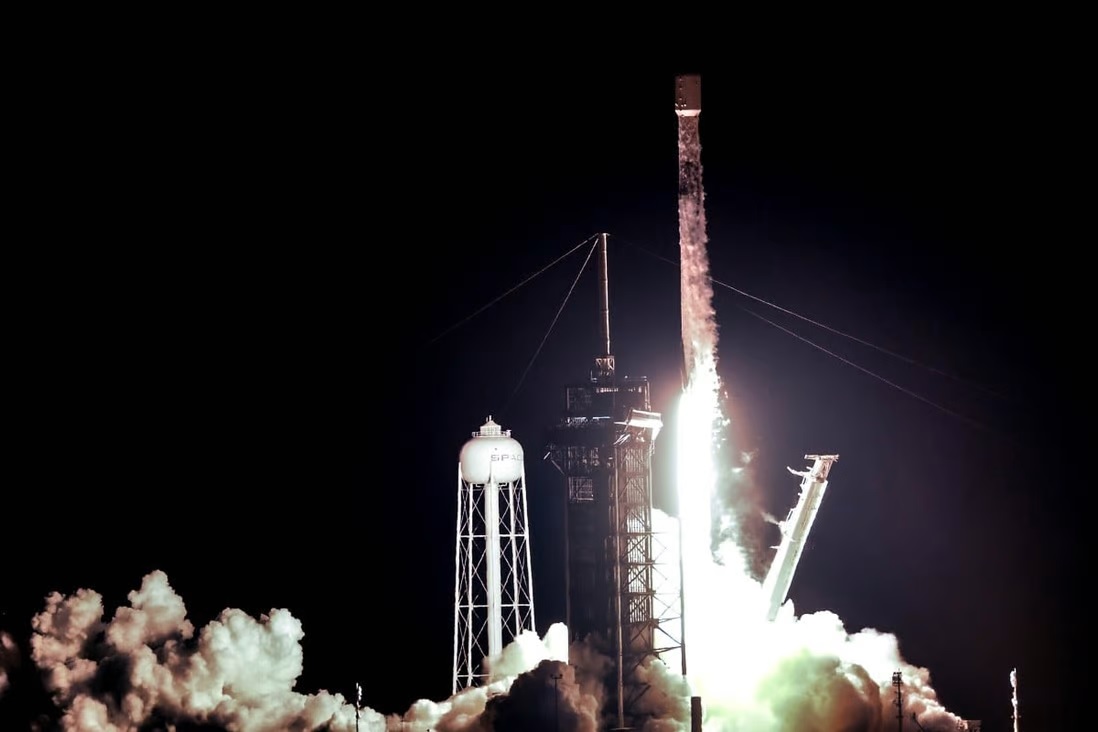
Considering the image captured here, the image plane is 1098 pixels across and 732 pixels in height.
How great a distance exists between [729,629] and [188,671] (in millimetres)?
11661

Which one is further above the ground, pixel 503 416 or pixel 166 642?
pixel 503 416

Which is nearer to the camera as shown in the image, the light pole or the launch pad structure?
the light pole

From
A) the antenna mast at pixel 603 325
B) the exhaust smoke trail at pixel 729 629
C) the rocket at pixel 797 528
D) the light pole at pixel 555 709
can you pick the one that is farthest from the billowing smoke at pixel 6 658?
the rocket at pixel 797 528

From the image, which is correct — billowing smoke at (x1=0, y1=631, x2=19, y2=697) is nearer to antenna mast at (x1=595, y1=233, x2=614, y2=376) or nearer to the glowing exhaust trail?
antenna mast at (x1=595, y1=233, x2=614, y2=376)

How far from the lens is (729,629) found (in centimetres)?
4066

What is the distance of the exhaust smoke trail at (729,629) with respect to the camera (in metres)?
38.9

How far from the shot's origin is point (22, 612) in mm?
43875

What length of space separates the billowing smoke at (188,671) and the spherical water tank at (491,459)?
3.53 m

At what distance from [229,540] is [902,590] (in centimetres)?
1789

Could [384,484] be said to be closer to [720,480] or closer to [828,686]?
[720,480]

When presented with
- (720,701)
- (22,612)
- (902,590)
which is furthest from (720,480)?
(22,612)

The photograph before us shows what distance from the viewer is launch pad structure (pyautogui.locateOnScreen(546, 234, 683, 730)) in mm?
38594

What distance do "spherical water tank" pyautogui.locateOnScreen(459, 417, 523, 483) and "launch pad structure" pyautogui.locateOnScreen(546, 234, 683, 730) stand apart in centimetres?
231

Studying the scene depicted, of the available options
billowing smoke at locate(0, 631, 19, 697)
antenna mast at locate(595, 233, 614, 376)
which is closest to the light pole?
antenna mast at locate(595, 233, 614, 376)
